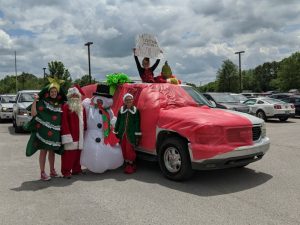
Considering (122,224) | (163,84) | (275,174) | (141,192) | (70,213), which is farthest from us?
(163,84)

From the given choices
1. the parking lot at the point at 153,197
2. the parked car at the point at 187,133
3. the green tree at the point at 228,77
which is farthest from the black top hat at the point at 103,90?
the green tree at the point at 228,77

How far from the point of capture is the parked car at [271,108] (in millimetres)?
20625

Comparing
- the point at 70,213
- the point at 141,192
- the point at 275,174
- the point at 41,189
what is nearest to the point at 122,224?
the point at 70,213

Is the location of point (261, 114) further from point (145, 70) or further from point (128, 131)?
point (128, 131)

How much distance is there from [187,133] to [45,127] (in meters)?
2.53

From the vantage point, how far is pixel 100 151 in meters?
7.36

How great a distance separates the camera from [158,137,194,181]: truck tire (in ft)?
21.7

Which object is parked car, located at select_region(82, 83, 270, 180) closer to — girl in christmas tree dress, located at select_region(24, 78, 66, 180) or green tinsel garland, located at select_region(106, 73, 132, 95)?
green tinsel garland, located at select_region(106, 73, 132, 95)

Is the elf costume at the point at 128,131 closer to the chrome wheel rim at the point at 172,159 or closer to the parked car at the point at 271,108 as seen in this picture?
the chrome wheel rim at the point at 172,159

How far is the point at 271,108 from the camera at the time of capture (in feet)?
68.0

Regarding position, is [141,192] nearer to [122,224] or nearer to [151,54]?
[122,224]

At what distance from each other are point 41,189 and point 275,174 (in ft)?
14.4

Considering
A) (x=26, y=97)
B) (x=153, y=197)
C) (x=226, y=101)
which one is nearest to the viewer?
(x=153, y=197)

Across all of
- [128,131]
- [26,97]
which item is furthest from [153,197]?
[26,97]
